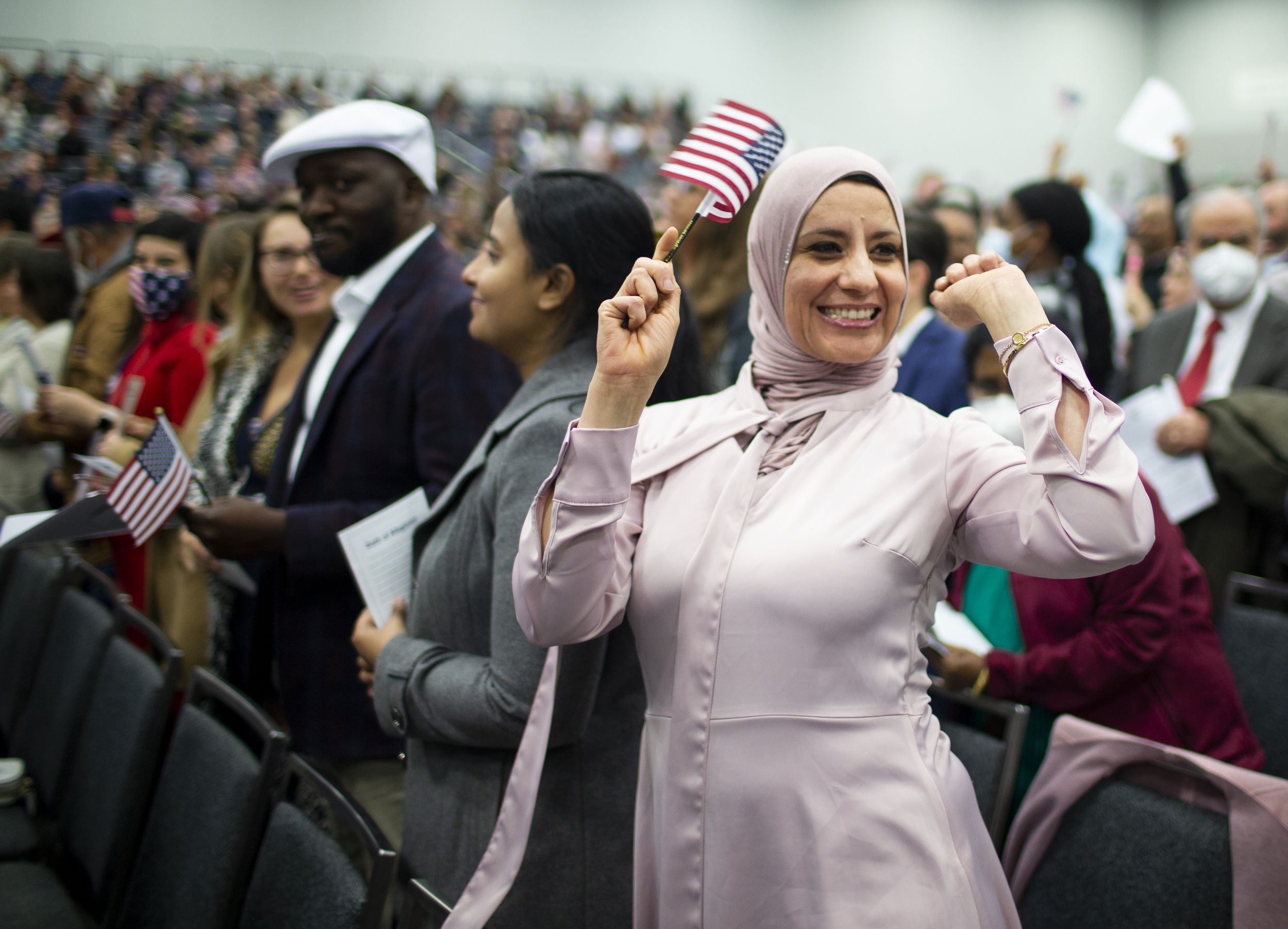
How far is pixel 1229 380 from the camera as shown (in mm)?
2852

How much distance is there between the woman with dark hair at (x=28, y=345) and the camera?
136 inches

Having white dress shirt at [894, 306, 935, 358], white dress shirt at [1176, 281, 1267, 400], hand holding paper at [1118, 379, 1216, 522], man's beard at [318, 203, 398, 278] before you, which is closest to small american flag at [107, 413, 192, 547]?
man's beard at [318, 203, 398, 278]

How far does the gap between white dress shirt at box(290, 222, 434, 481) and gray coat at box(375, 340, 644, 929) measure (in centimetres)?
72

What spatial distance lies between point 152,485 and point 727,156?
4.21ft

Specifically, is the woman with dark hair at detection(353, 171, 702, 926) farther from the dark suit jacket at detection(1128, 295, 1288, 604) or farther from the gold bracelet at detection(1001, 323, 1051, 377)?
the dark suit jacket at detection(1128, 295, 1288, 604)

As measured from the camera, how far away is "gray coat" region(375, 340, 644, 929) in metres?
1.37

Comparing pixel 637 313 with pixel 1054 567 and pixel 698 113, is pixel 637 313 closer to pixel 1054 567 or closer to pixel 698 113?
pixel 1054 567

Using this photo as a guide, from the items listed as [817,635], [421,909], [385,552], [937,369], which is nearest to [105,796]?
[385,552]

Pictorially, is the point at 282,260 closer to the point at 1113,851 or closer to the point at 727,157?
the point at 727,157

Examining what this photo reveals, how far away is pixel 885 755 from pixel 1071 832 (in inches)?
20.1

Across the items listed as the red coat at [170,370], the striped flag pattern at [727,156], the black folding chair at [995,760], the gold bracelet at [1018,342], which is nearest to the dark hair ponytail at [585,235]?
the striped flag pattern at [727,156]

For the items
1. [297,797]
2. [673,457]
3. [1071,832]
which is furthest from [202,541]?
[1071,832]

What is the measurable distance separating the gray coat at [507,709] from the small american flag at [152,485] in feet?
2.21

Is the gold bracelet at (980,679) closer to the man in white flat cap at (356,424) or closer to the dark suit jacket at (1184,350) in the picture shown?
the man in white flat cap at (356,424)
